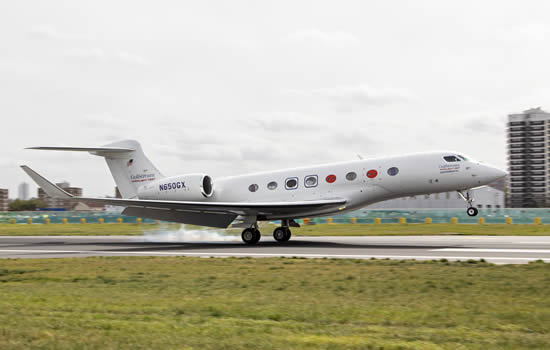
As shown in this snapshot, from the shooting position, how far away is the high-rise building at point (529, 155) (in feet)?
628

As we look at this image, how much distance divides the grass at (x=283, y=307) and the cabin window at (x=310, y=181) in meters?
11.1

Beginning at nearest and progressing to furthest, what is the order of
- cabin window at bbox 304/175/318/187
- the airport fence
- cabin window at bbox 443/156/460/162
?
cabin window at bbox 443/156/460/162 → cabin window at bbox 304/175/318/187 → the airport fence

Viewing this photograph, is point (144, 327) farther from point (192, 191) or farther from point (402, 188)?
point (192, 191)

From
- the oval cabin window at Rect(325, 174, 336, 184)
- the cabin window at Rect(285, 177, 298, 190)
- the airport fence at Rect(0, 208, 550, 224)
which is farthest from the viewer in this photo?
the airport fence at Rect(0, 208, 550, 224)

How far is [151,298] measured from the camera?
9625 millimetres

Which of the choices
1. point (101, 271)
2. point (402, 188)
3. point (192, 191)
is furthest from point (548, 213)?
point (101, 271)

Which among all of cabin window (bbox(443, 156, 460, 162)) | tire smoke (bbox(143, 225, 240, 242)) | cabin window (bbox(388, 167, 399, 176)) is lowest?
tire smoke (bbox(143, 225, 240, 242))

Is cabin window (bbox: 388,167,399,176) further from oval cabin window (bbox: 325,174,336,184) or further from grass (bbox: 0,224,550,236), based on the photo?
grass (bbox: 0,224,550,236)

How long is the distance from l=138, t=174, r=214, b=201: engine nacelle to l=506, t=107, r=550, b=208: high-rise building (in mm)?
182523

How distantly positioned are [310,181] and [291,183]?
1032 millimetres

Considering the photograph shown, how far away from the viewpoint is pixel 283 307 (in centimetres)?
848

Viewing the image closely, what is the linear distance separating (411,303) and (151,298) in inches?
175

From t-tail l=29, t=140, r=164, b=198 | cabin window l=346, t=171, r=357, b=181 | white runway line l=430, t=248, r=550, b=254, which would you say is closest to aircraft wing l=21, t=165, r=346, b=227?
cabin window l=346, t=171, r=357, b=181

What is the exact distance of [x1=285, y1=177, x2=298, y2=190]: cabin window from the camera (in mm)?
25875
